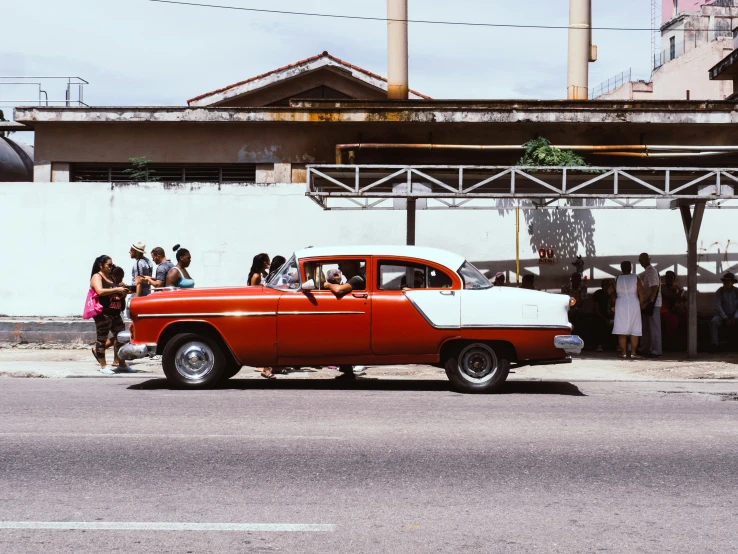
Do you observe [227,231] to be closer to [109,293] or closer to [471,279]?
[109,293]

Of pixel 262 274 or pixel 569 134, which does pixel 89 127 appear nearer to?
pixel 262 274

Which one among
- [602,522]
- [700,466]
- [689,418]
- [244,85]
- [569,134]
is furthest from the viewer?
[244,85]

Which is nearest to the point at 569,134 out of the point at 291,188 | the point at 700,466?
the point at 291,188

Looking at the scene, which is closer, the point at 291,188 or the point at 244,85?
the point at 291,188

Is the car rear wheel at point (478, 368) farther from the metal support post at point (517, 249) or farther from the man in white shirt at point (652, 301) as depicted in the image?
the metal support post at point (517, 249)

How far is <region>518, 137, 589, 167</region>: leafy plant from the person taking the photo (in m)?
17.4

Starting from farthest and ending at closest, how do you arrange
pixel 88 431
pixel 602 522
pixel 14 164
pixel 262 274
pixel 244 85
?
1. pixel 244 85
2. pixel 14 164
3. pixel 262 274
4. pixel 88 431
5. pixel 602 522

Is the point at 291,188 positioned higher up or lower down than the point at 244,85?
lower down

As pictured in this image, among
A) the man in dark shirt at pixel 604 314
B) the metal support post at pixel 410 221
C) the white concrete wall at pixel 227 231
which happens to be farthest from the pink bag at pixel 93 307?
the man in dark shirt at pixel 604 314

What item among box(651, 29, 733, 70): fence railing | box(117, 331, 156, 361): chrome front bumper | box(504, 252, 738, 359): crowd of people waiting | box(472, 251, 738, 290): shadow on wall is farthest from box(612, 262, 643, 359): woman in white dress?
box(651, 29, 733, 70): fence railing

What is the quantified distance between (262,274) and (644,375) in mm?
5957

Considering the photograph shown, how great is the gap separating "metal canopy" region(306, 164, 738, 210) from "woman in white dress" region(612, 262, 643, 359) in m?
1.28

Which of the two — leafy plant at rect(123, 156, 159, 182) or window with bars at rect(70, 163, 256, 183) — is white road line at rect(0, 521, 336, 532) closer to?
leafy plant at rect(123, 156, 159, 182)

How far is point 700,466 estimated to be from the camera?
682 cm
